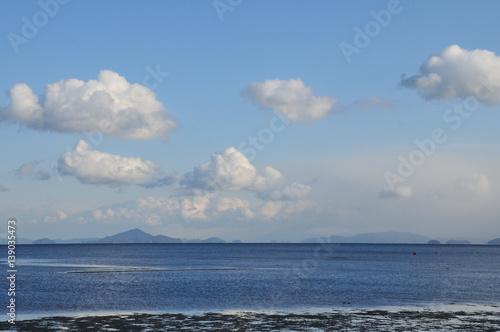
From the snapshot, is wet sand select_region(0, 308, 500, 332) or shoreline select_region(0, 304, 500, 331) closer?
wet sand select_region(0, 308, 500, 332)

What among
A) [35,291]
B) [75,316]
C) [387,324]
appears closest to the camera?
[387,324]

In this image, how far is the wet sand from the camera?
50.6 metres

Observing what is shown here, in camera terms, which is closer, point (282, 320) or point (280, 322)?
point (280, 322)

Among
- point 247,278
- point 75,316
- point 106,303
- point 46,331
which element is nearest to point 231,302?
point 106,303

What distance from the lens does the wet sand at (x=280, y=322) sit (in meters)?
50.6

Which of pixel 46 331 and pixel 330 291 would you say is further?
pixel 330 291

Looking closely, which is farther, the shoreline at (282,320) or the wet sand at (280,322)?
the shoreline at (282,320)

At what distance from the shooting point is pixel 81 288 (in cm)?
8988

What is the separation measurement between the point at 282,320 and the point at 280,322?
4.44 ft

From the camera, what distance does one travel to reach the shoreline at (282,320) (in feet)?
168

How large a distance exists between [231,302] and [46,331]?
92.8 ft

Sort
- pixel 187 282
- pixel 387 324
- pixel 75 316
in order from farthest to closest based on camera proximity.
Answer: pixel 187 282
pixel 75 316
pixel 387 324

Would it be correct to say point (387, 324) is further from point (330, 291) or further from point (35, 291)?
point (35, 291)

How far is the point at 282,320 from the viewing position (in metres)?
55.5
